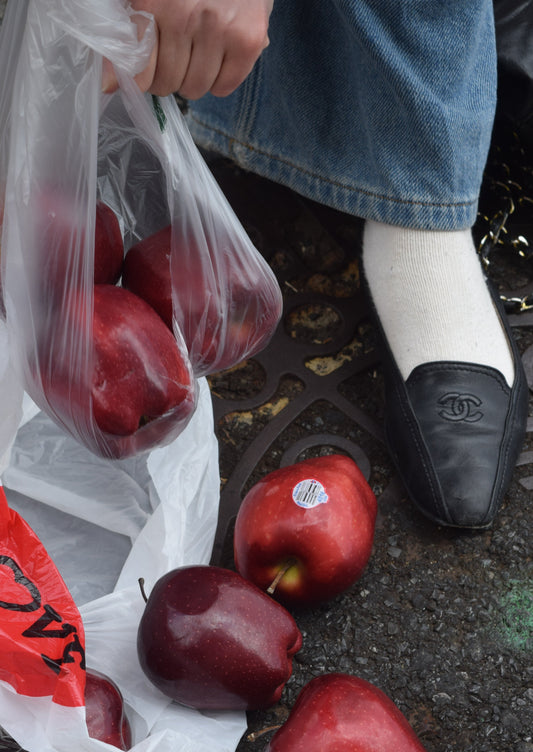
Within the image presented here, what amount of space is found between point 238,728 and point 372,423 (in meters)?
0.55

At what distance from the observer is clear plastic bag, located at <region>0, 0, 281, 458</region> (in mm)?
836

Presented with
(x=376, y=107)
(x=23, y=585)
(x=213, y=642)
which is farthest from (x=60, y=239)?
(x=376, y=107)

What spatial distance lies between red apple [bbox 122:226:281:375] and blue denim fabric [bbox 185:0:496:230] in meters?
0.39

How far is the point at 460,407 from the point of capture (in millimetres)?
1238

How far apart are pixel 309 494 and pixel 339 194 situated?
540 millimetres

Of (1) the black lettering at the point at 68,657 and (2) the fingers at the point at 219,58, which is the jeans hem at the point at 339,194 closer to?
(2) the fingers at the point at 219,58

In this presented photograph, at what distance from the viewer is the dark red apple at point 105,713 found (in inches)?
35.2

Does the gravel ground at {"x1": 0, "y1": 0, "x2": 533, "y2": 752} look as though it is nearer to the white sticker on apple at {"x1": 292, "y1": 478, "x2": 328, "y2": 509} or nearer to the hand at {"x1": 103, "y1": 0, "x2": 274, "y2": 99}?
the white sticker on apple at {"x1": 292, "y1": 478, "x2": 328, "y2": 509}

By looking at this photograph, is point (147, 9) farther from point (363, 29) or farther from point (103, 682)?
point (103, 682)

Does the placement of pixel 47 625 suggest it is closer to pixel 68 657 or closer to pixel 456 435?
pixel 68 657

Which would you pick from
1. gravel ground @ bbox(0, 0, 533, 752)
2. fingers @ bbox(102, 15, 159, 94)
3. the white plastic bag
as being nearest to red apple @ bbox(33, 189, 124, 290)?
fingers @ bbox(102, 15, 159, 94)

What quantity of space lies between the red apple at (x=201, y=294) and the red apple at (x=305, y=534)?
201mm

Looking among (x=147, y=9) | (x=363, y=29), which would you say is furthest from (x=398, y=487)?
(x=147, y=9)

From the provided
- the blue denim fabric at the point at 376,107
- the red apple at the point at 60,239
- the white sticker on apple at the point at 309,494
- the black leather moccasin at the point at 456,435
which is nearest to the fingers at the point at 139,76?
the red apple at the point at 60,239
